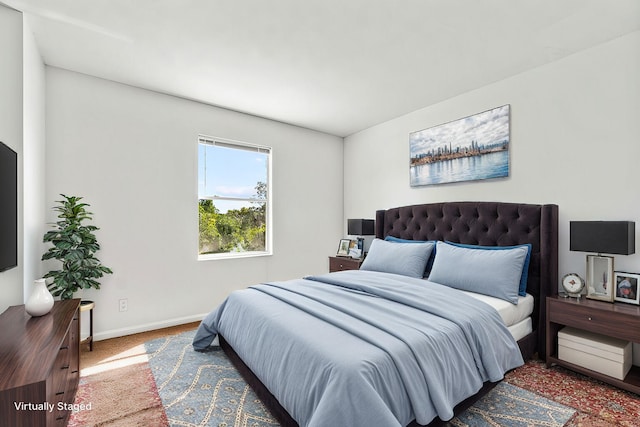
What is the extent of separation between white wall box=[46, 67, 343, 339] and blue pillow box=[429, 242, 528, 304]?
230cm

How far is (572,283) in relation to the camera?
2461mm

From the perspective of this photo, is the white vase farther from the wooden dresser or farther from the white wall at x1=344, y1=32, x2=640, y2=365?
the white wall at x1=344, y1=32, x2=640, y2=365

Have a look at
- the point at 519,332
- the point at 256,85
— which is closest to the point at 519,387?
the point at 519,332

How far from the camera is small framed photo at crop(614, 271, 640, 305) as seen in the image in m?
2.27

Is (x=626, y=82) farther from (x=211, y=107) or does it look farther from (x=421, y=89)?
(x=211, y=107)

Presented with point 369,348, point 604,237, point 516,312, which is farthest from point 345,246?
point 369,348

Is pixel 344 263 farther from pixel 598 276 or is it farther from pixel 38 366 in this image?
pixel 38 366

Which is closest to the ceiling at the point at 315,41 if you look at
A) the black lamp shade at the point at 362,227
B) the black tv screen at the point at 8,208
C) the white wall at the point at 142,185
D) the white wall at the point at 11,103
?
the white wall at the point at 11,103

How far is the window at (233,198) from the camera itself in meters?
3.84

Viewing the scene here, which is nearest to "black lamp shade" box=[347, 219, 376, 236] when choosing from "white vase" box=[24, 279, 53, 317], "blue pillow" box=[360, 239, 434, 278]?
"blue pillow" box=[360, 239, 434, 278]

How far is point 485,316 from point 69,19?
11.5ft

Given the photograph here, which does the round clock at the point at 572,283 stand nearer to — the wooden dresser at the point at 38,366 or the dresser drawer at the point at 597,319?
the dresser drawer at the point at 597,319

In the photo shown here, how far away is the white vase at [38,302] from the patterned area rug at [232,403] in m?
0.88

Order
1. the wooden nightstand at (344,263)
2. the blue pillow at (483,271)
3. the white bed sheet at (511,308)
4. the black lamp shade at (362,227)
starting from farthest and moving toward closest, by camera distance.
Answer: the black lamp shade at (362,227) < the wooden nightstand at (344,263) < the blue pillow at (483,271) < the white bed sheet at (511,308)
